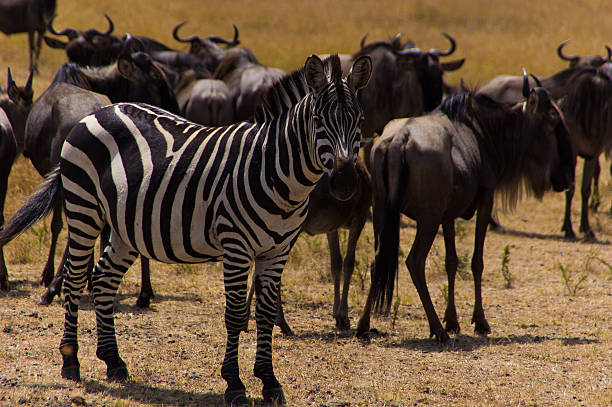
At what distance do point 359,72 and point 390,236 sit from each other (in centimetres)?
202

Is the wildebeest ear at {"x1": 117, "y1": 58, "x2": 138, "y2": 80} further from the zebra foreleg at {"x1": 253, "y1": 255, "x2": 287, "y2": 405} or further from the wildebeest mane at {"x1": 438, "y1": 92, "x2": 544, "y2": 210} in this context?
the zebra foreleg at {"x1": 253, "y1": 255, "x2": 287, "y2": 405}

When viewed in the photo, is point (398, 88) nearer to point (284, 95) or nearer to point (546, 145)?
point (546, 145)

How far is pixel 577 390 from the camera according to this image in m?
4.86

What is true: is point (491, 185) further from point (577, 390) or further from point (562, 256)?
point (562, 256)

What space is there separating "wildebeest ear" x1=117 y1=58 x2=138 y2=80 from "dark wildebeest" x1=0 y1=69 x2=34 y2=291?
48.4 inches

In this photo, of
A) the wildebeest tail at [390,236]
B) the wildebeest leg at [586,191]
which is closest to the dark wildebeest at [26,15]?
the wildebeest leg at [586,191]

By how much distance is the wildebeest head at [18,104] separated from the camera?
8109mm

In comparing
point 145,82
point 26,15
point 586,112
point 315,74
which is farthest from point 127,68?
point 26,15

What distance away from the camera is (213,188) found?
4.38 metres

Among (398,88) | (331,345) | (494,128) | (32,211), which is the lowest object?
(331,345)

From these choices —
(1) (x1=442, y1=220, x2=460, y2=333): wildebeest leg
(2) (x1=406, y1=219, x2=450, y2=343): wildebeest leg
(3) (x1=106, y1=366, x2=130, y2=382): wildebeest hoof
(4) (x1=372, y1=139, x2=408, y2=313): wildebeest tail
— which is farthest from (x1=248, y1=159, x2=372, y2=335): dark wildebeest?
(3) (x1=106, y1=366, x2=130, y2=382): wildebeest hoof

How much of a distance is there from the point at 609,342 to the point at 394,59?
19.1ft

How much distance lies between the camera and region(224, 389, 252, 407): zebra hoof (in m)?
4.35

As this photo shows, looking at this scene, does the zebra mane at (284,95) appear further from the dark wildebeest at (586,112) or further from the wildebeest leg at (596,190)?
the wildebeest leg at (596,190)
